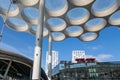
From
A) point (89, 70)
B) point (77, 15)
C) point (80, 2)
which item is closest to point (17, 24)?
point (77, 15)

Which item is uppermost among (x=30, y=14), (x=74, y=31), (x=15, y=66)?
(x=30, y=14)

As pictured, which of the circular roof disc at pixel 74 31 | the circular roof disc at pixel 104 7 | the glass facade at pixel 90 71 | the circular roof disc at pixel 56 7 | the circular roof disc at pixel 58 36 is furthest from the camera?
the glass facade at pixel 90 71

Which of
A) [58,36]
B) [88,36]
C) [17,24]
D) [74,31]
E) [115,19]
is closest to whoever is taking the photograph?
[115,19]

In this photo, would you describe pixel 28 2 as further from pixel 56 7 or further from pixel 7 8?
pixel 7 8

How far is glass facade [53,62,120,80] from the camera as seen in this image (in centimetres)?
7605

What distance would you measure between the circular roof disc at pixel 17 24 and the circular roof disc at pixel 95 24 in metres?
9.35

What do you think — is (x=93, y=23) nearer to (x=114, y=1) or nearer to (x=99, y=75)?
(x=114, y=1)

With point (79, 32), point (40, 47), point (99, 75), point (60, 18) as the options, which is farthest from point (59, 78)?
point (40, 47)

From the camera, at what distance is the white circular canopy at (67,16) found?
1064 inches

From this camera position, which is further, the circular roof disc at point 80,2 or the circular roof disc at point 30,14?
the circular roof disc at point 30,14

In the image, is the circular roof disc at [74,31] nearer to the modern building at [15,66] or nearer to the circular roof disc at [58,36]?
the circular roof disc at [58,36]

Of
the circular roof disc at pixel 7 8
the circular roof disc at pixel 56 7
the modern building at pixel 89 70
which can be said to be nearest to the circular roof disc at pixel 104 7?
the circular roof disc at pixel 56 7

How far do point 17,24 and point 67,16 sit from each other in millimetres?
8637

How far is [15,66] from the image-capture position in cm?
3027
